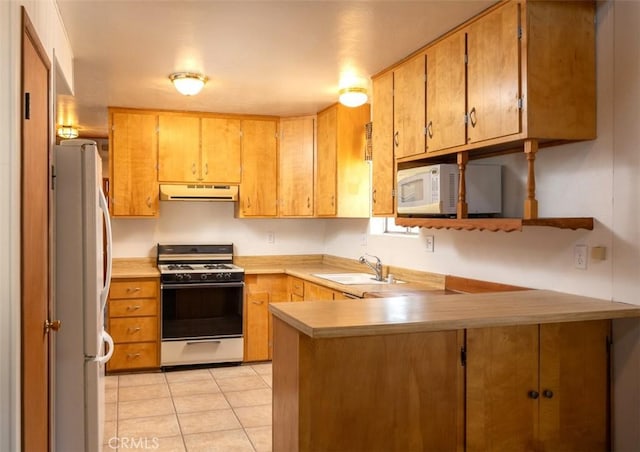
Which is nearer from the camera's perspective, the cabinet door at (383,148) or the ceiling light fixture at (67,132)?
the cabinet door at (383,148)

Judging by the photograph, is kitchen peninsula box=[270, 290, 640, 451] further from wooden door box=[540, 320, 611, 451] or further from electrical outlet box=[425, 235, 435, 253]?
electrical outlet box=[425, 235, 435, 253]

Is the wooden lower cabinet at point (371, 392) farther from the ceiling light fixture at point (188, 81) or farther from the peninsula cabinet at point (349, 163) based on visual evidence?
the peninsula cabinet at point (349, 163)

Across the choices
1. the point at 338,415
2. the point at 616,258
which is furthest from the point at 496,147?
the point at 338,415

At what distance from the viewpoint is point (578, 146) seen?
8.84 feet

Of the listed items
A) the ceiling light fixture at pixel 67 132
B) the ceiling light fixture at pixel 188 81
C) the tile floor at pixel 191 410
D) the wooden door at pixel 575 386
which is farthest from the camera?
the ceiling light fixture at pixel 67 132

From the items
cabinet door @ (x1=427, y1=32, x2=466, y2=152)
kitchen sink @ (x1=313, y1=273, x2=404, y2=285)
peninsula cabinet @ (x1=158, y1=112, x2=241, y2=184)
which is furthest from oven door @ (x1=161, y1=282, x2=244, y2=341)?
cabinet door @ (x1=427, y1=32, x2=466, y2=152)

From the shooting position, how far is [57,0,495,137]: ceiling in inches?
108

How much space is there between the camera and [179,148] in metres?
5.24

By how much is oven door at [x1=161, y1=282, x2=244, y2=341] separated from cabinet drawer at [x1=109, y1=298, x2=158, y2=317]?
0.10 m

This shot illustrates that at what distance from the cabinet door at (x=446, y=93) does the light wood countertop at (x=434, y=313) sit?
0.90 m

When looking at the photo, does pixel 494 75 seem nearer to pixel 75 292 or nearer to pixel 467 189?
pixel 467 189

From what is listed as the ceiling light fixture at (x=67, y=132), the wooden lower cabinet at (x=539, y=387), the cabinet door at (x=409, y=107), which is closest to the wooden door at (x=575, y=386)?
the wooden lower cabinet at (x=539, y=387)

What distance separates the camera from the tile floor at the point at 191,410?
3482 millimetres

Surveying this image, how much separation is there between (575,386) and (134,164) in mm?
4027
